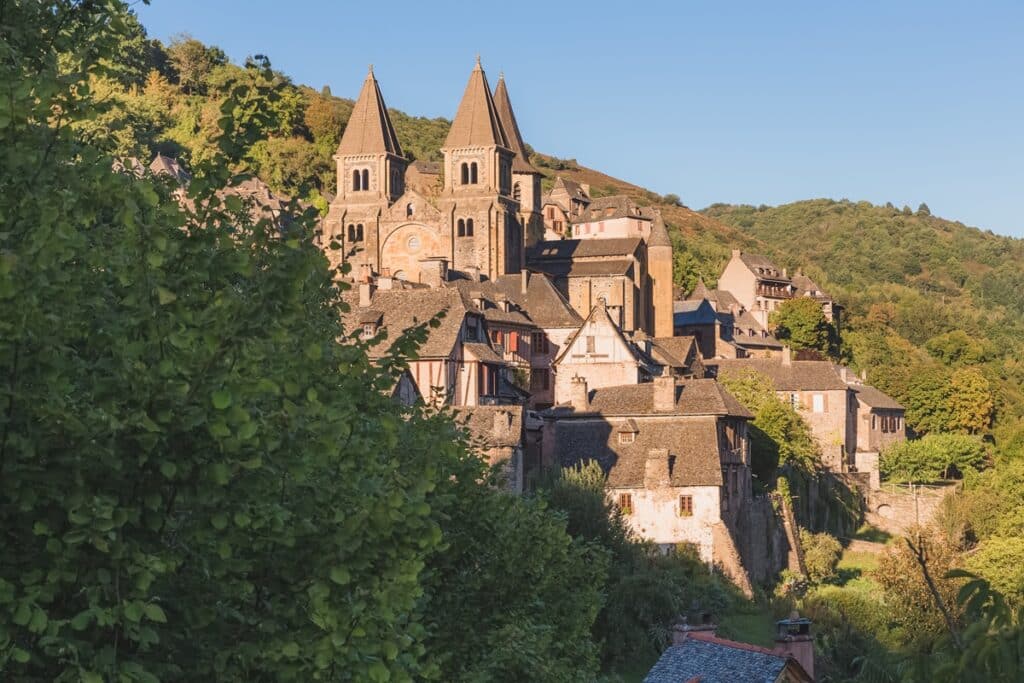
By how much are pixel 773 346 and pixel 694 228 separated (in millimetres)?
63104

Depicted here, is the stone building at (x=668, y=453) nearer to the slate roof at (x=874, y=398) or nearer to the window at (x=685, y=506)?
the window at (x=685, y=506)

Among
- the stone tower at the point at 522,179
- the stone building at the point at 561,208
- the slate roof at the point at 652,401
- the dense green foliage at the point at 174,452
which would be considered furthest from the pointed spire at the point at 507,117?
the dense green foliage at the point at 174,452

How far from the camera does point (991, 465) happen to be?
87000 mm

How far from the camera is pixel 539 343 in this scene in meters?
77.4

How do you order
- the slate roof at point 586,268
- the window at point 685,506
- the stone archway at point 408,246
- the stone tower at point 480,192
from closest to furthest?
the window at point 685,506 < the stone tower at point 480,192 < the stone archway at point 408,246 < the slate roof at point 586,268

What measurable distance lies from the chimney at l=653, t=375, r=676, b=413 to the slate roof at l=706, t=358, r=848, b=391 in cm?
2740

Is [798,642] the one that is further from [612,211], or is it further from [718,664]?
[612,211]

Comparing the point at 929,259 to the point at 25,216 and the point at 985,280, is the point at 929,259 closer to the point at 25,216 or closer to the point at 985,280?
the point at 985,280

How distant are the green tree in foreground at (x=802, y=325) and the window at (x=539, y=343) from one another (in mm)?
42830

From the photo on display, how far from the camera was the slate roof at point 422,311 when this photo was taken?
175 feet

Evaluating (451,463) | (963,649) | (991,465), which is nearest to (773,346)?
(991,465)

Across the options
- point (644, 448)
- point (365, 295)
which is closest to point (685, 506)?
point (644, 448)

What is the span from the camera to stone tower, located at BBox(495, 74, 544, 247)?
105688 millimetres

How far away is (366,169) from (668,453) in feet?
155
